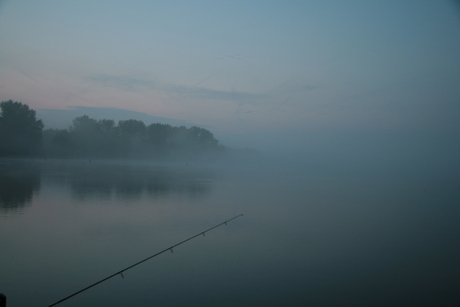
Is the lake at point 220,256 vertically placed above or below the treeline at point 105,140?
below

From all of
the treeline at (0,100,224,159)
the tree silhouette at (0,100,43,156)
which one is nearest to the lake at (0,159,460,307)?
the tree silhouette at (0,100,43,156)

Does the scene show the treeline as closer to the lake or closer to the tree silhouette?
the tree silhouette

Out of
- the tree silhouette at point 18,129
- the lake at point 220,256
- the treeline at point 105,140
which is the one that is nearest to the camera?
the lake at point 220,256

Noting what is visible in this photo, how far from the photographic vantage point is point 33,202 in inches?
495

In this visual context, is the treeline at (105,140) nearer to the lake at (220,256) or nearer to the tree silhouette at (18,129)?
the tree silhouette at (18,129)

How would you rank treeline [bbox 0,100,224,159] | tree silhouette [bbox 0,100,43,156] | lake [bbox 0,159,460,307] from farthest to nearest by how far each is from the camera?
treeline [bbox 0,100,224,159]
tree silhouette [bbox 0,100,43,156]
lake [bbox 0,159,460,307]

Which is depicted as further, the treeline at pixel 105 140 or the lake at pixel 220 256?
the treeline at pixel 105 140

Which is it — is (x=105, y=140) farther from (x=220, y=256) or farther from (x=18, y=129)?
(x=220, y=256)

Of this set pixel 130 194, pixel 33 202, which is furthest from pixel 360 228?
pixel 33 202

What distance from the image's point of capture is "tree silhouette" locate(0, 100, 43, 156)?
171ft

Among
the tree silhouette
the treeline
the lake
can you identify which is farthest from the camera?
the treeline

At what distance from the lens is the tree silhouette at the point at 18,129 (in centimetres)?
5206

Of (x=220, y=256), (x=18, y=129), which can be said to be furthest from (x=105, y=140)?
(x=220, y=256)

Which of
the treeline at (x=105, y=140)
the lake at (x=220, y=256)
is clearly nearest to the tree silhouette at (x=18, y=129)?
the treeline at (x=105, y=140)
